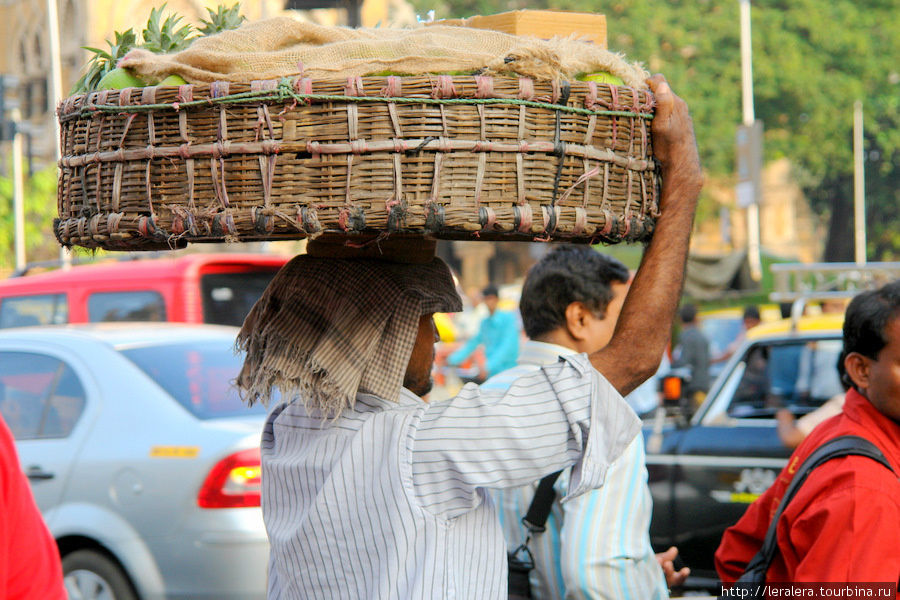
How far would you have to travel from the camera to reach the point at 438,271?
2.08 metres

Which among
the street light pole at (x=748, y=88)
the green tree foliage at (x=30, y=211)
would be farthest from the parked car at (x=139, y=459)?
the street light pole at (x=748, y=88)

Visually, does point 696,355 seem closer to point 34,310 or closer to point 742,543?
point 34,310

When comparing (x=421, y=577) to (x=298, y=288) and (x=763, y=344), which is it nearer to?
(x=298, y=288)

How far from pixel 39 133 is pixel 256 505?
1162 inches

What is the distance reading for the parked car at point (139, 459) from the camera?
4578 millimetres

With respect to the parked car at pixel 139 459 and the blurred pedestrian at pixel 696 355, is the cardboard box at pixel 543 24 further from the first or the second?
the blurred pedestrian at pixel 696 355

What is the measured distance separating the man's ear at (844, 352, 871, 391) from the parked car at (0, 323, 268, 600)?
2.78 metres

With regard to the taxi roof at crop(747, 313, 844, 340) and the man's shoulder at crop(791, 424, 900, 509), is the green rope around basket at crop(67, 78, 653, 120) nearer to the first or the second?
the man's shoulder at crop(791, 424, 900, 509)

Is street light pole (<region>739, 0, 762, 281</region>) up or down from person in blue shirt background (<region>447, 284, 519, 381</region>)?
up

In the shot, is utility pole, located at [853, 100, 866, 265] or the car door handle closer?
the car door handle

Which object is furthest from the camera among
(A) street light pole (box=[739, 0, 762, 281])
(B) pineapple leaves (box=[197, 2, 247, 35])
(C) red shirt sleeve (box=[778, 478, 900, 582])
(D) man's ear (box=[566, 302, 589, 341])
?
(A) street light pole (box=[739, 0, 762, 281])

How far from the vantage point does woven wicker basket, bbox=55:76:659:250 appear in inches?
61.4

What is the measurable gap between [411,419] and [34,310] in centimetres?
768

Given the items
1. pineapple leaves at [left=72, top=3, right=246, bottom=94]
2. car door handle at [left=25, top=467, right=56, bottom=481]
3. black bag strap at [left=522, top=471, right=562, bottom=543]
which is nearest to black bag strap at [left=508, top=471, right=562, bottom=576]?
black bag strap at [left=522, top=471, right=562, bottom=543]
